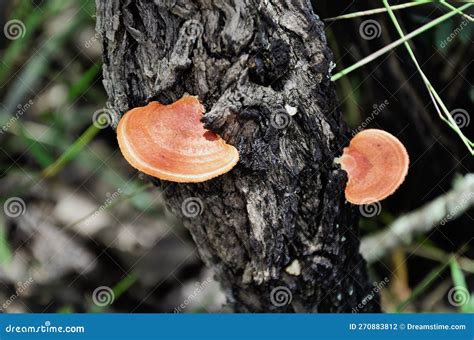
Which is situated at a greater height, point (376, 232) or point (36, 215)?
point (36, 215)

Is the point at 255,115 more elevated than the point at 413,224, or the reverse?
the point at 255,115

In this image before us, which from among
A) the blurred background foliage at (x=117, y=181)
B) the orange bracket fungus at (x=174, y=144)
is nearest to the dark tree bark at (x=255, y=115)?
the orange bracket fungus at (x=174, y=144)

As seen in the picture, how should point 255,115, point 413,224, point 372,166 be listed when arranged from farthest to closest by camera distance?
1. point 413,224
2. point 372,166
3. point 255,115

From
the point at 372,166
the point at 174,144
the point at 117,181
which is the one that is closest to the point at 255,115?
the point at 174,144

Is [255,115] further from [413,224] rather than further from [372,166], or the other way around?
[413,224]

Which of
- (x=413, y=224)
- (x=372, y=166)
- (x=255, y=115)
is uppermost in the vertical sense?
(x=255, y=115)

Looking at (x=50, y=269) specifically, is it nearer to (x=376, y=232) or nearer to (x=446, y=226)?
(x=376, y=232)

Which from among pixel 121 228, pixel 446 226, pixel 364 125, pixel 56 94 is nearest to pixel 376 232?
pixel 446 226
